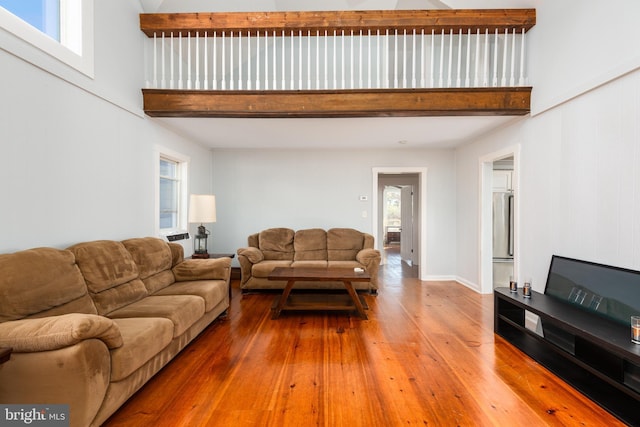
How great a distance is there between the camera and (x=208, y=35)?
3.53 metres

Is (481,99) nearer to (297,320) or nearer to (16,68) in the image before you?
(297,320)

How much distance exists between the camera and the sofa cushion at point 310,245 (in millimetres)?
4785

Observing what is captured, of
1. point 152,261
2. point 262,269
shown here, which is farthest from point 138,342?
point 262,269

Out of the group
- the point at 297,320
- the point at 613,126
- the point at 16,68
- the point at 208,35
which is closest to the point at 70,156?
the point at 16,68

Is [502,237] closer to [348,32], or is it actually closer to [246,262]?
[348,32]

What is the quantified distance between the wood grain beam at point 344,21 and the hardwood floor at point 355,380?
3476mm

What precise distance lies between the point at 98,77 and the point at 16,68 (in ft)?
2.56

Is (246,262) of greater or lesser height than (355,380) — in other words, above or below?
above

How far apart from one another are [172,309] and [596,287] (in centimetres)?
353

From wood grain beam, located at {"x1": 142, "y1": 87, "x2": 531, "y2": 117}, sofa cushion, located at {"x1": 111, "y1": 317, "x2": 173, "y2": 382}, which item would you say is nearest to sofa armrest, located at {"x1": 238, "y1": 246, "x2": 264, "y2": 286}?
wood grain beam, located at {"x1": 142, "y1": 87, "x2": 531, "y2": 117}

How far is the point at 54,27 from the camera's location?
236 cm

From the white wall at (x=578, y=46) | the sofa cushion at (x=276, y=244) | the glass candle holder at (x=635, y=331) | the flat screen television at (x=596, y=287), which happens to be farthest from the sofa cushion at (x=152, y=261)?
the white wall at (x=578, y=46)

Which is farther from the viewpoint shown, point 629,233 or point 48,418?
point 629,233

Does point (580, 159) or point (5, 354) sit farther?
point (580, 159)
